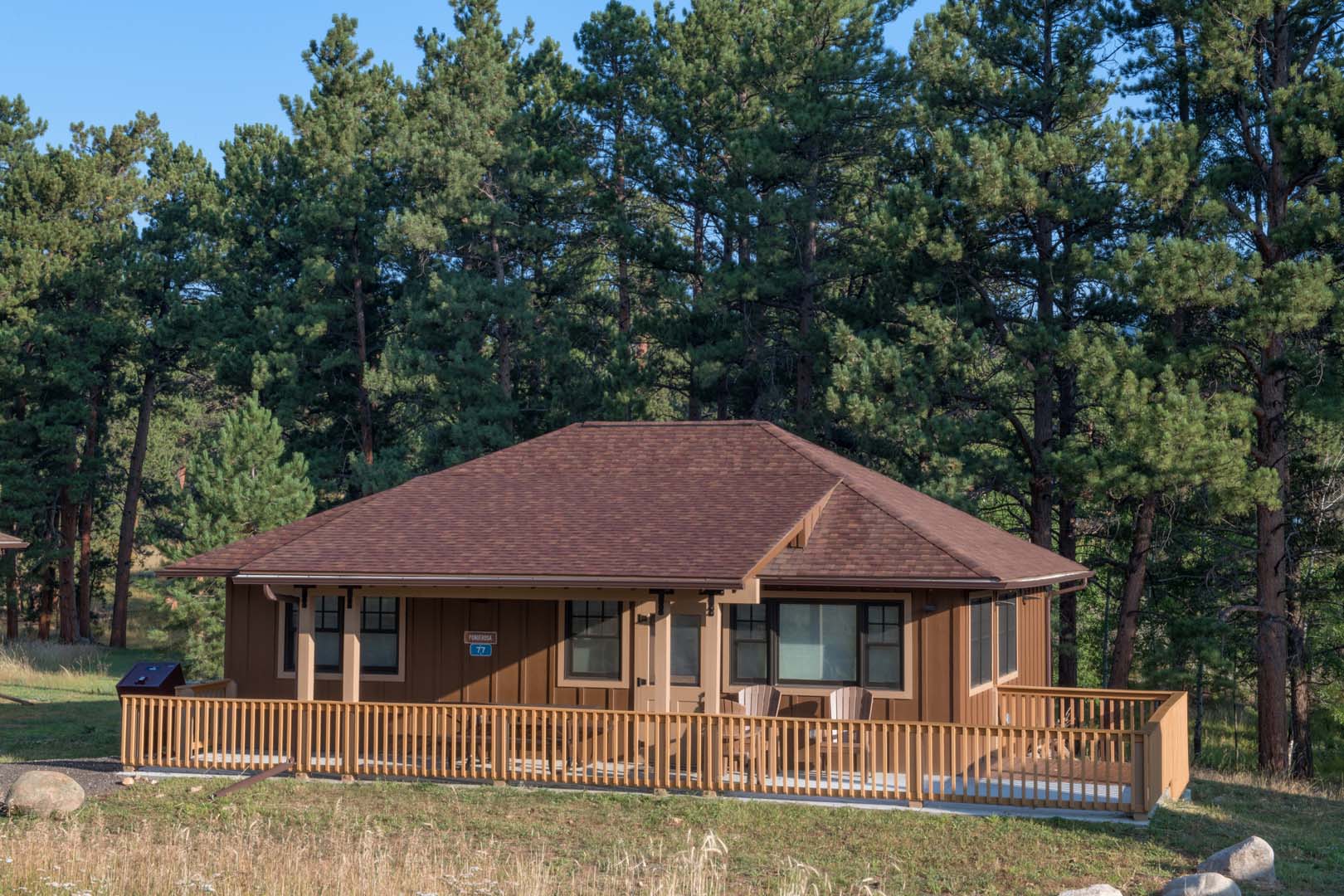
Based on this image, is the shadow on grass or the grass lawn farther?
the shadow on grass

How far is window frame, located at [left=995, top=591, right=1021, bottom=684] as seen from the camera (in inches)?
774

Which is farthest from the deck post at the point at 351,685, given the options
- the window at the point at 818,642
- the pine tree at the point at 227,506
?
the pine tree at the point at 227,506

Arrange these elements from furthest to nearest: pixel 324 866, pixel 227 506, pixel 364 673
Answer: pixel 227 506
pixel 364 673
pixel 324 866

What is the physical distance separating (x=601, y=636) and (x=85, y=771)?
6.46 m

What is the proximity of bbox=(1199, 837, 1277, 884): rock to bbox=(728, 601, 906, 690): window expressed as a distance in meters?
5.47

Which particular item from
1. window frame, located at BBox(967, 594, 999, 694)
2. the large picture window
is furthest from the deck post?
window frame, located at BBox(967, 594, 999, 694)

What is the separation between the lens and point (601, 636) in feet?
61.0

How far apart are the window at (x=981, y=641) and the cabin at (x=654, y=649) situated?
0.18ft

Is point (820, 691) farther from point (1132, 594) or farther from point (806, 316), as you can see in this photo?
point (806, 316)

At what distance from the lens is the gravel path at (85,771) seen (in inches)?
648

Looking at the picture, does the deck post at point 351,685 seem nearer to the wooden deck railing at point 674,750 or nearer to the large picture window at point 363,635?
the wooden deck railing at point 674,750

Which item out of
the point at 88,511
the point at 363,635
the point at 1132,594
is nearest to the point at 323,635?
the point at 363,635

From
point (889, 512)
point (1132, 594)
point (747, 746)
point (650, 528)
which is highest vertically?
point (889, 512)

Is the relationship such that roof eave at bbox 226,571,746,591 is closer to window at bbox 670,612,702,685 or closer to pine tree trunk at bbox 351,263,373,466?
window at bbox 670,612,702,685
